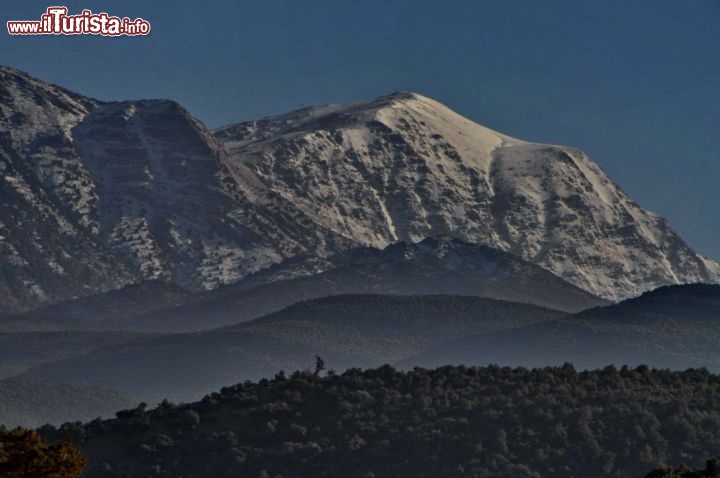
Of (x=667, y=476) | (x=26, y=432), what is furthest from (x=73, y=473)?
(x=667, y=476)

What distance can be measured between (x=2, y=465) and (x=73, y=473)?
10.9 ft

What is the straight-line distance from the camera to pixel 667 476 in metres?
137

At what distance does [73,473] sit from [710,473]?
5156cm

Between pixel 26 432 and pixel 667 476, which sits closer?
pixel 26 432

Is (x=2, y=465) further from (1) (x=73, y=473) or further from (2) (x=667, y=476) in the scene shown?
(2) (x=667, y=476)

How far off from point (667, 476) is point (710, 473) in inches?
108

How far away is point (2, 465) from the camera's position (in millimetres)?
99438

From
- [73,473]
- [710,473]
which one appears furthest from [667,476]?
[73,473]

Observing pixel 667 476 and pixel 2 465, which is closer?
pixel 2 465

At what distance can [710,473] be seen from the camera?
136875mm

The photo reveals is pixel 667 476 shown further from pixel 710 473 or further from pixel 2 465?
pixel 2 465

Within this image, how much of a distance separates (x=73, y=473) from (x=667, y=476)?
50012 mm

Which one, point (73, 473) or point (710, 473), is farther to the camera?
point (710, 473)

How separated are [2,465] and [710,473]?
54.3m
